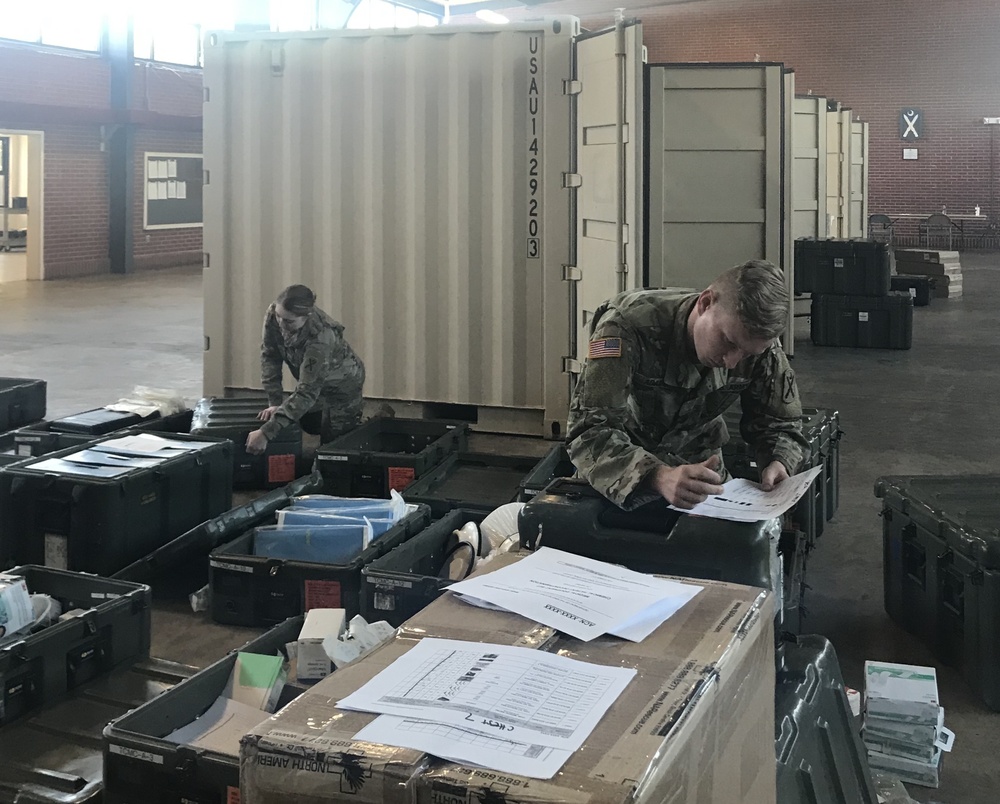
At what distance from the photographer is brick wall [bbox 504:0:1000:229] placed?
22.7 metres

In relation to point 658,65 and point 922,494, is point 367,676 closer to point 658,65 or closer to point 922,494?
point 922,494

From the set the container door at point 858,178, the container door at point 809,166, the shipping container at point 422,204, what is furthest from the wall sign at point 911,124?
the shipping container at point 422,204

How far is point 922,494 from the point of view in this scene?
4219mm

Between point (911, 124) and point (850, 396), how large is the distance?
16.2 meters

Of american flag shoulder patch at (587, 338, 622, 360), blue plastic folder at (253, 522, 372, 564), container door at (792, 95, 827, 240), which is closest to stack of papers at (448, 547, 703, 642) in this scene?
american flag shoulder patch at (587, 338, 622, 360)

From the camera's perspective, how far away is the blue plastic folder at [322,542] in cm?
446

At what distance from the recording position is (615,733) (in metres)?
1.45

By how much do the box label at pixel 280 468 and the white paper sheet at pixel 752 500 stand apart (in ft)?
12.3

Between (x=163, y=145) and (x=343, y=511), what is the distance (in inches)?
679

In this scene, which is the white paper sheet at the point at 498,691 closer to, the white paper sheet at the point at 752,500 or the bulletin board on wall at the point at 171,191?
the white paper sheet at the point at 752,500

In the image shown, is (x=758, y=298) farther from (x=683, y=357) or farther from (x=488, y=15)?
(x=488, y=15)

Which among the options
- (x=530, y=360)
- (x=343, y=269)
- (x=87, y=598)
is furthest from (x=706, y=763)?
(x=343, y=269)

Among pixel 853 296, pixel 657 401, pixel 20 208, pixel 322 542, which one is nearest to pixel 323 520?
pixel 322 542

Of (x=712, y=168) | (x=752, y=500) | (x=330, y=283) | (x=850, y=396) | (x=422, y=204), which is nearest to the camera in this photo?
(x=752, y=500)
